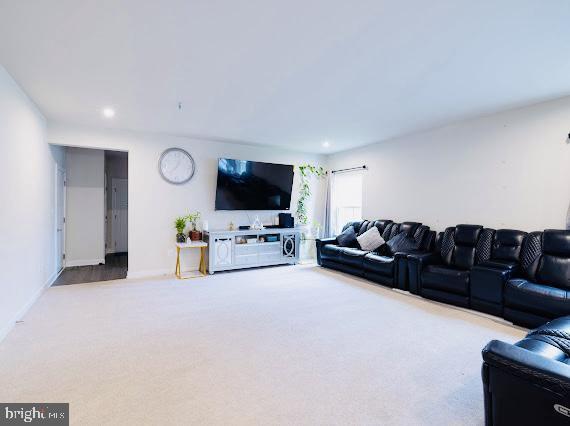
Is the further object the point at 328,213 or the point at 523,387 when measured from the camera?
the point at 328,213

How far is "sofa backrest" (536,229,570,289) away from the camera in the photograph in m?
3.23

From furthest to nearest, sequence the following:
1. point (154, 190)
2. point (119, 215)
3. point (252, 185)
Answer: point (119, 215)
point (252, 185)
point (154, 190)

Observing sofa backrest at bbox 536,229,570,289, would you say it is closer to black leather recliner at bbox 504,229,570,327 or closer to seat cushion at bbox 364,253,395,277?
black leather recliner at bbox 504,229,570,327

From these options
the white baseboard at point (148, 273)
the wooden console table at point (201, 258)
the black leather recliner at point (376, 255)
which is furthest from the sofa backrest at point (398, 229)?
the white baseboard at point (148, 273)

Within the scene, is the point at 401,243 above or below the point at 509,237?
below

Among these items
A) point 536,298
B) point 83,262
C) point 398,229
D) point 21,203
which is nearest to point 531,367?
point 536,298

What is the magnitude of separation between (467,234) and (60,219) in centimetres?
699

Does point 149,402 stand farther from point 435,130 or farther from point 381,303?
point 435,130

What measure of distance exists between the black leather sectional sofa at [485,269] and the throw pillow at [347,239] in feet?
1.80

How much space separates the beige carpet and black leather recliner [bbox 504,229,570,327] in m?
0.24

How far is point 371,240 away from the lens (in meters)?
5.47

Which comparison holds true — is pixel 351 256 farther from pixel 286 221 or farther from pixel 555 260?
pixel 555 260

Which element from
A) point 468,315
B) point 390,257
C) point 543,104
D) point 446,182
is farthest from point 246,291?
point 543,104

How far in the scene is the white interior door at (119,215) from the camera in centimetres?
788
